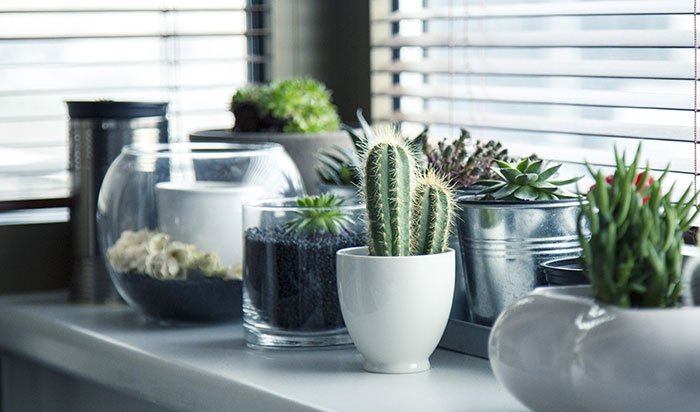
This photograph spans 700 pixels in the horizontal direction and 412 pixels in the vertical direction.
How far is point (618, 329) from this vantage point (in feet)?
2.89

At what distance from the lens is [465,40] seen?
1676 mm

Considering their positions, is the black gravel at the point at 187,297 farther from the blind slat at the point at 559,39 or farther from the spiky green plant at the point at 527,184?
the blind slat at the point at 559,39

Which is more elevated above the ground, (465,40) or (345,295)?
(465,40)

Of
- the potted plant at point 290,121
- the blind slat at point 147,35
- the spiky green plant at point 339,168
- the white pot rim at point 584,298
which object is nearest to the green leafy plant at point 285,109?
the potted plant at point 290,121

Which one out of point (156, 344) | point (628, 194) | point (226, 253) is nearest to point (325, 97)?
point (226, 253)

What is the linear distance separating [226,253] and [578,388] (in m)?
0.62

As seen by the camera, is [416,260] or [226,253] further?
[226,253]

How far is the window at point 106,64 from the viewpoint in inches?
69.6

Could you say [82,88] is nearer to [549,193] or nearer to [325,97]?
[325,97]

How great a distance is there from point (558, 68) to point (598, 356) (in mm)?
698

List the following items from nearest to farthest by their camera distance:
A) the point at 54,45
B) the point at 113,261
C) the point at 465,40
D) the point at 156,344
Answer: the point at 156,344 → the point at 113,261 → the point at 465,40 → the point at 54,45

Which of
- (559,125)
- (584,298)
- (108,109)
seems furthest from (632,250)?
(108,109)

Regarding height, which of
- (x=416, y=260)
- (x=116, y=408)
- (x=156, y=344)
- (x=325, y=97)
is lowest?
(x=116, y=408)

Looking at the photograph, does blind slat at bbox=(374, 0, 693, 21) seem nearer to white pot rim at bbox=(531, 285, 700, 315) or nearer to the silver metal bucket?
the silver metal bucket
